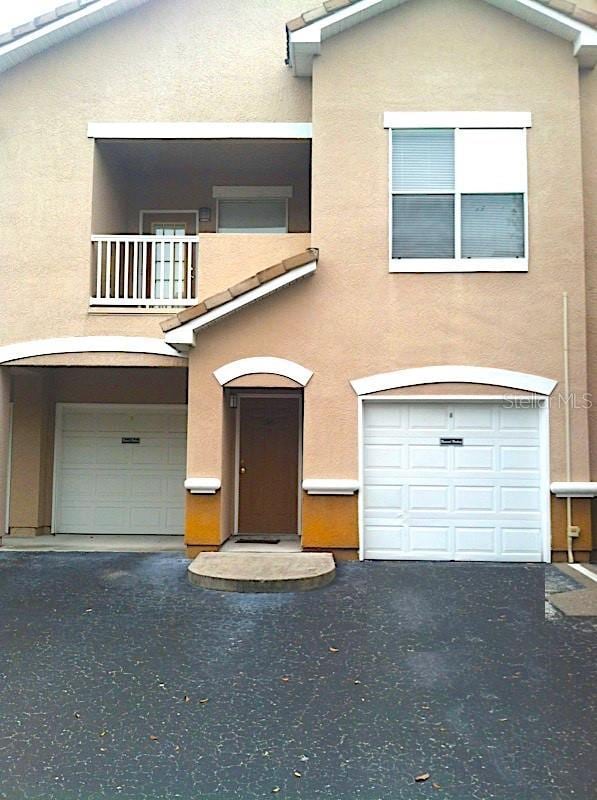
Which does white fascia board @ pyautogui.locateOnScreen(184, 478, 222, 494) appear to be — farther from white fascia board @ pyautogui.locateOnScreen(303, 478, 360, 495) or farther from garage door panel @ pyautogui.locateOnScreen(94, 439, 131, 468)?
garage door panel @ pyautogui.locateOnScreen(94, 439, 131, 468)

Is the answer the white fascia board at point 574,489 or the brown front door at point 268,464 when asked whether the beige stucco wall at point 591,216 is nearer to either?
the white fascia board at point 574,489

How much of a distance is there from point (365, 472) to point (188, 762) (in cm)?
587

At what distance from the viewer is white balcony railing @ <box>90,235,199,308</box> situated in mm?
10148

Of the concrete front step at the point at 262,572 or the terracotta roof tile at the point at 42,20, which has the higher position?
the terracotta roof tile at the point at 42,20

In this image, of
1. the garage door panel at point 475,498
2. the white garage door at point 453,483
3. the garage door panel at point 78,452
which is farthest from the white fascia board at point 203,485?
the garage door panel at point 475,498

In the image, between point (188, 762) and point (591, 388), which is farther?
point (591, 388)

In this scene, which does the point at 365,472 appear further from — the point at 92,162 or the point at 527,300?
the point at 92,162

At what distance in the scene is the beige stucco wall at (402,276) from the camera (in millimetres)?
9438

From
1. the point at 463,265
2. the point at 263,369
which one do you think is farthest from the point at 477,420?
the point at 263,369

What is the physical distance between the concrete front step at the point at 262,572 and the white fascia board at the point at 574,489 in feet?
10.8

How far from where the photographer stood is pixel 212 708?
4727 millimetres

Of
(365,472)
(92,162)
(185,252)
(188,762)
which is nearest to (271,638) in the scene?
(188,762)
